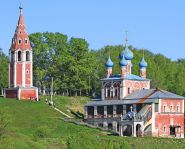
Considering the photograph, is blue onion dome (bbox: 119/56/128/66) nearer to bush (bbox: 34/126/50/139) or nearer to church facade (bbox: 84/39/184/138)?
church facade (bbox: 84/39/184/138)

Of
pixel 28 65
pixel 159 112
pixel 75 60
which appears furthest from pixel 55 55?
pixel 159 112

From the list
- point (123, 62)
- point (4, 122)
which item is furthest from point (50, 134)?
point (123, 62)

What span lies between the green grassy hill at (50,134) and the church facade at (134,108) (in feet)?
11.8

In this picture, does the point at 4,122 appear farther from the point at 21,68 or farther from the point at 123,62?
the point at 21,68

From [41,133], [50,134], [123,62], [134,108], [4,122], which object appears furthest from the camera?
[123,62]

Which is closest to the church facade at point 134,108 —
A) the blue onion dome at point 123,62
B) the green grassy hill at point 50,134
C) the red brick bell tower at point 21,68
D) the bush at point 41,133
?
the blue onion dome at point 123,62

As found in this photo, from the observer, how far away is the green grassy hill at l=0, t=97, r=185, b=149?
5633 cm

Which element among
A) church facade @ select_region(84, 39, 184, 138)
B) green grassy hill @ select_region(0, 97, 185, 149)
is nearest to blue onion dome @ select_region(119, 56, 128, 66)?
church facade @ select_region(84, 39, 184, 138)

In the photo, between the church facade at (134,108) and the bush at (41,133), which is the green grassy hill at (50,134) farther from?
the church facade at (134,108)

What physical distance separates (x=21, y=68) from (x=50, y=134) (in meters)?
22.0

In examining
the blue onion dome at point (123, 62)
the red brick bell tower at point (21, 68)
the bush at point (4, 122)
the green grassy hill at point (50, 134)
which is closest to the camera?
the green grassy hill at point (50, 134)

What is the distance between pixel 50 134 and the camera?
66.6m

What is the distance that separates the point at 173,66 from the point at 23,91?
28.4m

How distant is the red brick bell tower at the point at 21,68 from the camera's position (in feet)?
283
